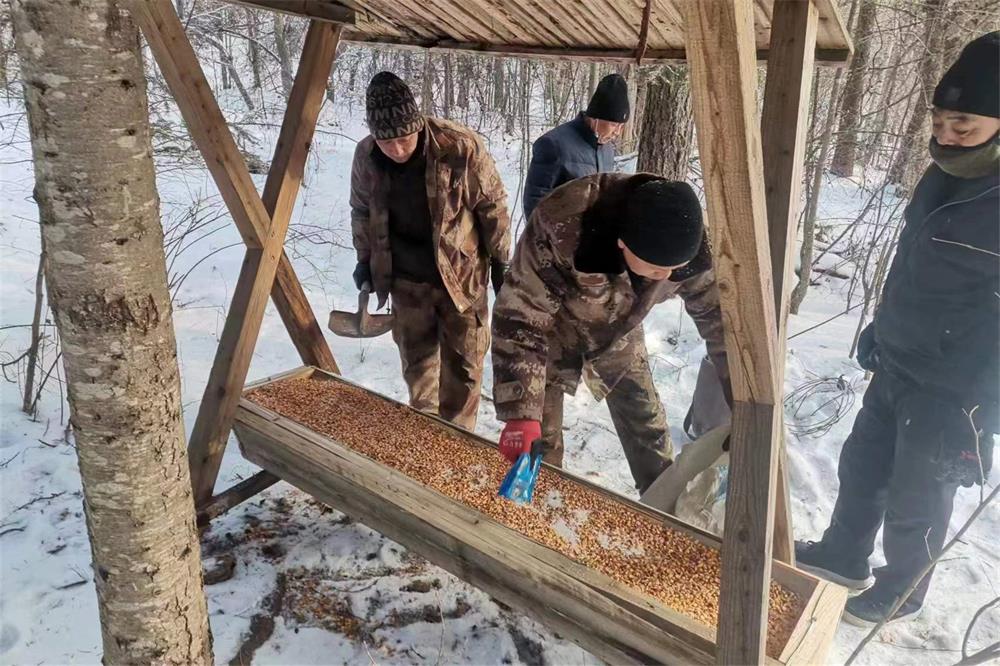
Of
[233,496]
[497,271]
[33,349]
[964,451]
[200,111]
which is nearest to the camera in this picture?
[964,451]

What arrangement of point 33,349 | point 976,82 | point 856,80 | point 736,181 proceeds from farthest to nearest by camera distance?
point 856,80
point 33,349
point 976,82
point 736,181

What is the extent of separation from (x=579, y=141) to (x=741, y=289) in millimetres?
2759

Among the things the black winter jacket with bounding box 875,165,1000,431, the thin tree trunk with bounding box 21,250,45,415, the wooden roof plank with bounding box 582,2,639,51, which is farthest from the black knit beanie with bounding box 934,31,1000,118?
the thin tree trunk with bounding box 21,250,45,415

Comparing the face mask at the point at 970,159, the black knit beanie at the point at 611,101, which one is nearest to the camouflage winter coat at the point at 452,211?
the black knit beanie at the point at 611,101

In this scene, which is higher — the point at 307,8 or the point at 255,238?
the point at 307,8

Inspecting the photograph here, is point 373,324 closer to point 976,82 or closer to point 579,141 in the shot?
point 579,141

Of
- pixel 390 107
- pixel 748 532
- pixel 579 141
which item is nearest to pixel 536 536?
pixel 748 532

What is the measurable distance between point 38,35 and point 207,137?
1496mm

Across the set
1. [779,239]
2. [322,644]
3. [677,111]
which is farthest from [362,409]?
[677,111]

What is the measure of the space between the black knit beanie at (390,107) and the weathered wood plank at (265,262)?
272 mm

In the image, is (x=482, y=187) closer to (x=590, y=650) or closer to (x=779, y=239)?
(x=779, y=239)

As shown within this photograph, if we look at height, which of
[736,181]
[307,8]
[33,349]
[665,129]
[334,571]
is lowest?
[334,571]

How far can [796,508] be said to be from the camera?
3498 mm

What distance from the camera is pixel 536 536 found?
2227mm
